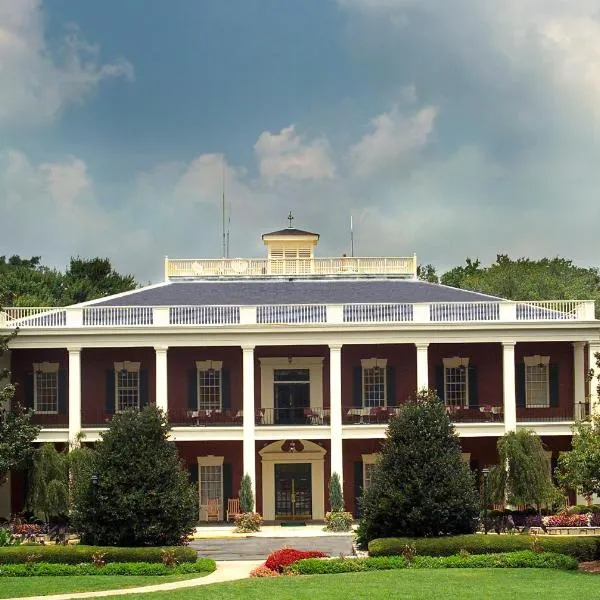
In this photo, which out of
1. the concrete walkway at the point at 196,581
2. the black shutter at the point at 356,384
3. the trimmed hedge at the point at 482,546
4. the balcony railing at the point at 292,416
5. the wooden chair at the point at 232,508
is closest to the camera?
the concrete walkway at the point at 196,581

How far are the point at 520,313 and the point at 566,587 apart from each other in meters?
21.3

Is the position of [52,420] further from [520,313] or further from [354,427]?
[520,313]


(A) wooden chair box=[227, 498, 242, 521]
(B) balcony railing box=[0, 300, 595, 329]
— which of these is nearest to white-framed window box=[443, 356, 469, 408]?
(B) balcony railing box=[0, 300, 595, 329]

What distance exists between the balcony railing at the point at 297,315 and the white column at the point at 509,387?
4.01 feet

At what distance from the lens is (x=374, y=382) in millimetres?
55250

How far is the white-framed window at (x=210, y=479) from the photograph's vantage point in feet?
178

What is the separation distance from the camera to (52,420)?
54.6 m

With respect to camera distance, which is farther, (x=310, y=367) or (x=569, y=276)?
(x=569, y=276)

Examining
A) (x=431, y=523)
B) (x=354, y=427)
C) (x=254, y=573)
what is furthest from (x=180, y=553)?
(x=354, y=427)

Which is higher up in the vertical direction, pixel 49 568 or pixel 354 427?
pixel 354 427

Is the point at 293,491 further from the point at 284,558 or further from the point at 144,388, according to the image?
the point at 284,558

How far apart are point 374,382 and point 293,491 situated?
5.73 metres

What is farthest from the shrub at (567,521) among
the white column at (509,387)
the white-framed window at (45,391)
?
the white-framed window at (45,391)

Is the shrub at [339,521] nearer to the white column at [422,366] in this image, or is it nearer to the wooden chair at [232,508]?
the wooden chair at [232,508]
